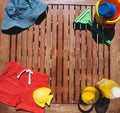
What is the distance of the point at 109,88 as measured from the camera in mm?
1742

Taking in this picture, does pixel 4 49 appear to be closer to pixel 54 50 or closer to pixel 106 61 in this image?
pixel 54 50

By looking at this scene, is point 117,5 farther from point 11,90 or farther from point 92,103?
point 11,90

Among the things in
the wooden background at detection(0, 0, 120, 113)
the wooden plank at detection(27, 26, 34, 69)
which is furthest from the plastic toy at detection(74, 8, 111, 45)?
the wooden plank at detection(27, 26, 34, 69)

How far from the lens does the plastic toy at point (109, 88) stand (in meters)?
1.70

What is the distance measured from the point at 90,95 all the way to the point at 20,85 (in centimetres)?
39

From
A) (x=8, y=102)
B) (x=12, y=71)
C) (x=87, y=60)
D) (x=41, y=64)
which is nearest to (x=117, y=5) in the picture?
(x=87, y=60)

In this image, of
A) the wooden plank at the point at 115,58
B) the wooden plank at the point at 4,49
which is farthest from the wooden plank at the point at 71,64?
the wooden plank at the point at 4,49

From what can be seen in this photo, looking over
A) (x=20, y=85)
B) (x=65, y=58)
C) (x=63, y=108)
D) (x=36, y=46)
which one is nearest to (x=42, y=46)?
(x=36, y=46)

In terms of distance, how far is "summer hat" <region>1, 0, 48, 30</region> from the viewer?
6.02ft

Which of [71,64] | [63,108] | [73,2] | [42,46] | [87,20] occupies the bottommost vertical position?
[63,108]

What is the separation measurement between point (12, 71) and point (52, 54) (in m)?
0.24

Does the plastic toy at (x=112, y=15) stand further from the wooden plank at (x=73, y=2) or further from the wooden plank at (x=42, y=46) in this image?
the wooden plank at (x=42, y=46)

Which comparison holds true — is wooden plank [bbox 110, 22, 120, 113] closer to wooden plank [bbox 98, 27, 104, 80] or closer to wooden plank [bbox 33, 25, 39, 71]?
wooden plank [bbox 98, 27, 104, 80]

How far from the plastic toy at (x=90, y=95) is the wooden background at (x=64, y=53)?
0.05m
